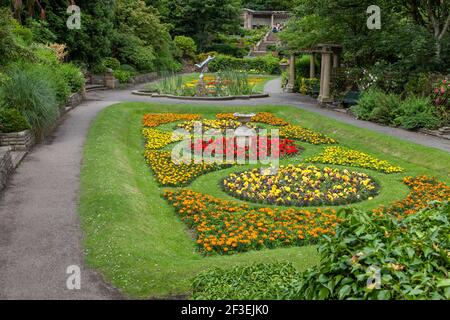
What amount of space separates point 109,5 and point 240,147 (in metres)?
21.1

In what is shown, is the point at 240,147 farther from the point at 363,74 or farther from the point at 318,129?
the point at 363,74

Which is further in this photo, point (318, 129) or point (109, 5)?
point (109, 5)

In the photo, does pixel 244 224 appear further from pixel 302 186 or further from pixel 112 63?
pixel 112 63

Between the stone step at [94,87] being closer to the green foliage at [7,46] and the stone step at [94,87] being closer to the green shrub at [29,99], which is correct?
the green shrub at [29,99]

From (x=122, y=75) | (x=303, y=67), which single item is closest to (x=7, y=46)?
(x=122, y=75)

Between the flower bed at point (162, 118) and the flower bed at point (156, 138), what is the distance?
1072mm

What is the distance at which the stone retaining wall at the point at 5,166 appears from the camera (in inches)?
403

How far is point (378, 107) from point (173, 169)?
9.78 m

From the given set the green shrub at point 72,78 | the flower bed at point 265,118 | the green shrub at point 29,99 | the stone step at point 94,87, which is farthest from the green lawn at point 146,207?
the stone step at point 94,87

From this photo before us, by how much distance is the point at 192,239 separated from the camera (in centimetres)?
886

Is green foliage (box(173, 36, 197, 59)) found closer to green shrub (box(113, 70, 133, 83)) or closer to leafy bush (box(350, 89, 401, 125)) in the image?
green shrub (box(113, 70, 133, 83))

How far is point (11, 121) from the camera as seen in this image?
42.7 ft
